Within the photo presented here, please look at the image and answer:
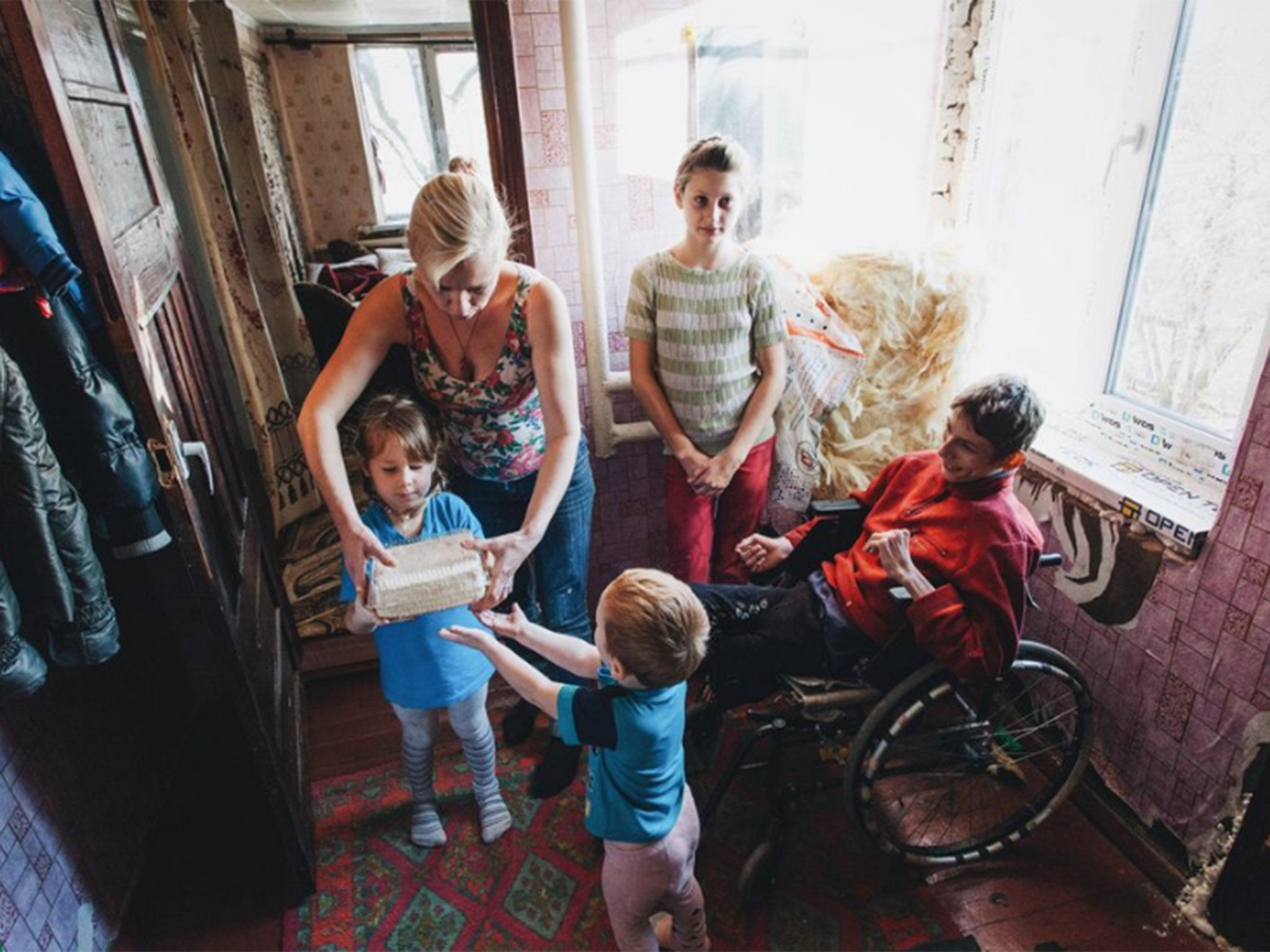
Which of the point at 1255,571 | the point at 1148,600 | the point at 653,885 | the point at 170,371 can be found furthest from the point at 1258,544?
the point at 170,371

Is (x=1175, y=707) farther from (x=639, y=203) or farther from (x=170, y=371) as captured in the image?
(x=170, y=371)

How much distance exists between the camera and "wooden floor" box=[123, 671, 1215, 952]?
1483 millimetres

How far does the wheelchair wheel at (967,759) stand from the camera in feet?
4.70

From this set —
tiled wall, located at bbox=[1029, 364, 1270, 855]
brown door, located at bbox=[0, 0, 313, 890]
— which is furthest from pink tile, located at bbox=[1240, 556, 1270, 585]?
brown door, located at bbox=[0, 0, 313, 890]

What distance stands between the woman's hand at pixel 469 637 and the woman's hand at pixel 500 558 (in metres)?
0.09

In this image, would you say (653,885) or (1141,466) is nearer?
(653,885)

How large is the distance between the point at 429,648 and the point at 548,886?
609 mm

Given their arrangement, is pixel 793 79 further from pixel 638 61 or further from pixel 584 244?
pixel 584 244

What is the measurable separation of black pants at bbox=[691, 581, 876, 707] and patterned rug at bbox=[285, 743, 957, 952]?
42 centimetres

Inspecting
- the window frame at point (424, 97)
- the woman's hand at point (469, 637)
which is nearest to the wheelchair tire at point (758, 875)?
the woman's hand at point (469, 637)

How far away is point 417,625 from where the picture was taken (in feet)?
4.96

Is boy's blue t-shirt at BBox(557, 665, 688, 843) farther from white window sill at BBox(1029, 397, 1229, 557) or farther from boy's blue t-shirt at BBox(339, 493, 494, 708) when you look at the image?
white window sill at BBox(1029, 397, 1229, 557)

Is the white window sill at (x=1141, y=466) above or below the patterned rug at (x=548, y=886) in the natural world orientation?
above

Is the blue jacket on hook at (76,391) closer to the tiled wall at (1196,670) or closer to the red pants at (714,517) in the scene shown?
the red pants at (714,517)
